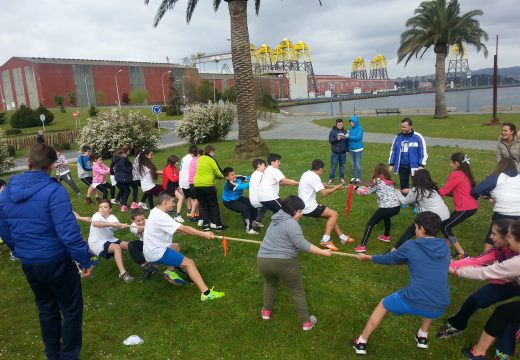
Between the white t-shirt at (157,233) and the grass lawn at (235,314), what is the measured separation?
0.93 m

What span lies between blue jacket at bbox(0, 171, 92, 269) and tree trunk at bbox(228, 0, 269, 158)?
46.5ft

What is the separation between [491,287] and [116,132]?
73.3 ft

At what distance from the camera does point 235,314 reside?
5402mm

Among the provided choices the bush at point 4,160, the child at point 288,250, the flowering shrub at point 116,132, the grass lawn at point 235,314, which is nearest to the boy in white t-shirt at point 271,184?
the grass lawn at point 235,314

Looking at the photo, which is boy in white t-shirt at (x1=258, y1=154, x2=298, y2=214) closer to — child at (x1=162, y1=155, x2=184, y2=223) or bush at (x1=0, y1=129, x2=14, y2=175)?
child at (x1=162, y1=155, x2=184, y2=223)

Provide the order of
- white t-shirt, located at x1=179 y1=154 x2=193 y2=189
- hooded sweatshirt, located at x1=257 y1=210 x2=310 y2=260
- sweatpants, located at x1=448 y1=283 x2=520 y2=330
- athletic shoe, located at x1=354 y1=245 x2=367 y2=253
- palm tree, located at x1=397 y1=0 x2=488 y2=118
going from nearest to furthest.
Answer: sweatpants, located at x1=448 y1=283 x2=520 y2=330
hooded sweatshirt, located at x1=257 y1=210 x2=310 y2=260
athletic shoe, located at x1=354 y1=245 x2=367 y2=253
white t-shirt, located at x1=179 y1=154 x2=193 y2=189
palm tree, located at x1=397 y1=0 x2=488 y2=118

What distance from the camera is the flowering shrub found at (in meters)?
22.8

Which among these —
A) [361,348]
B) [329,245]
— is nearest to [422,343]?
[361,348]

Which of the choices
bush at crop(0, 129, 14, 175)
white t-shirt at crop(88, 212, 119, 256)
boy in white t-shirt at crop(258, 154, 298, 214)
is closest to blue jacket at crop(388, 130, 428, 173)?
boy in white t-shirt at crop(258, 154, 298, 214)

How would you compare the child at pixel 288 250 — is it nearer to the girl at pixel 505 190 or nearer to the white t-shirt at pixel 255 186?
the white t-shirt at pixel 255 186

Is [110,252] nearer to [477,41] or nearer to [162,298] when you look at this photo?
[162,298]

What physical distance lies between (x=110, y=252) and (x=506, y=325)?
5.76 m

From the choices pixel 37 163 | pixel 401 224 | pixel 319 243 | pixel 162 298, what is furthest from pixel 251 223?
pixel 37 163

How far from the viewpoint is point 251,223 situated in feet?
27.3
